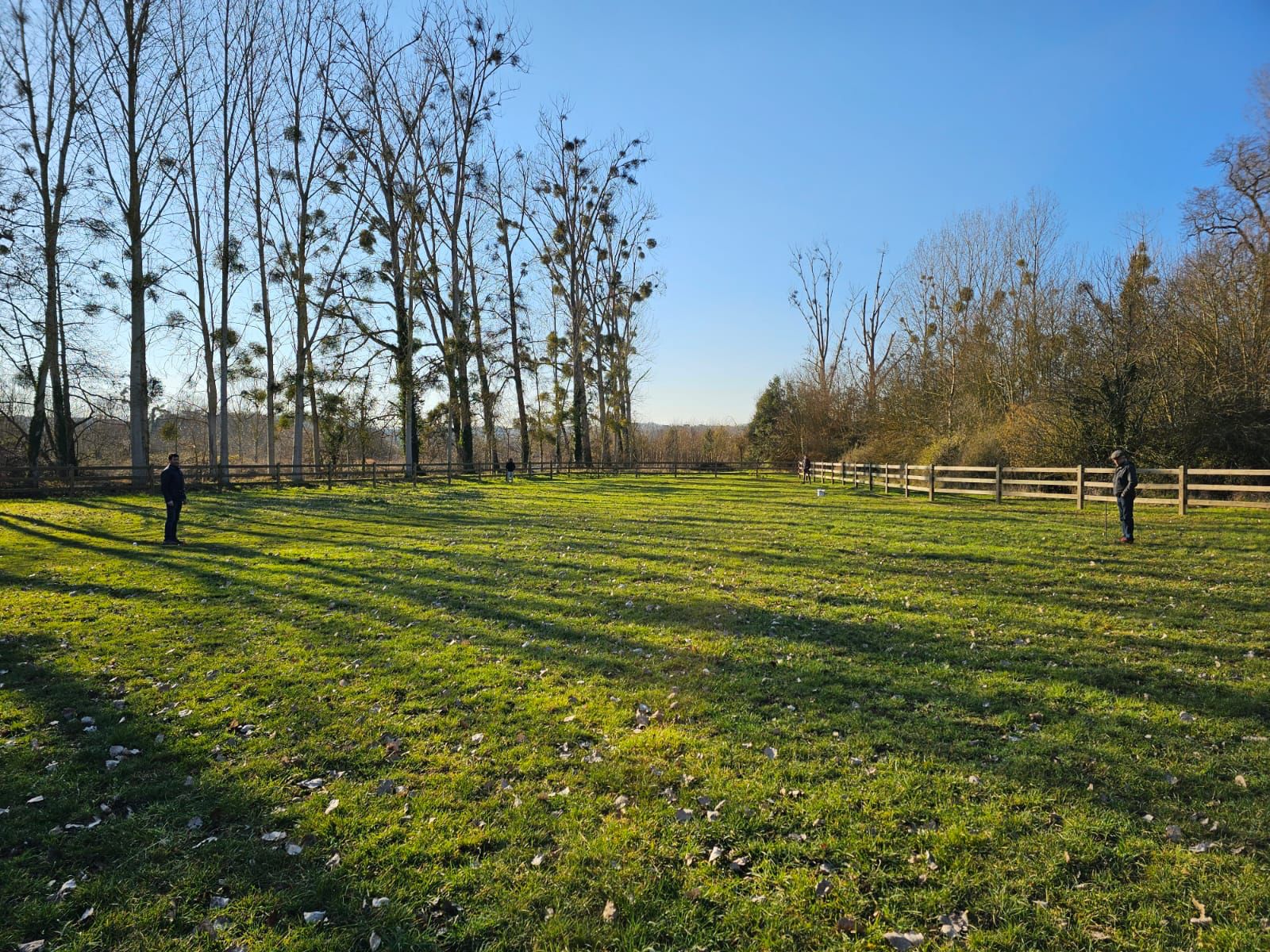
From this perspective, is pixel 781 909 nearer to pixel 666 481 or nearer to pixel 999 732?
pixel 999 732

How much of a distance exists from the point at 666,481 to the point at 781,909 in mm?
34739

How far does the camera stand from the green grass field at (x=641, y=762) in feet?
9.86

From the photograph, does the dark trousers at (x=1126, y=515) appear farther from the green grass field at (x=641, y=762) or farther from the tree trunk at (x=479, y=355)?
the tree trunk at (x=479, y=355)

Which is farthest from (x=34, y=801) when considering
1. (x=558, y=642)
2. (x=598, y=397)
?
(x=598, y=397)

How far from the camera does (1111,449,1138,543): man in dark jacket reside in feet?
39.4

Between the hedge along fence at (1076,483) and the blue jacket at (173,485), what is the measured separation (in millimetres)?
21085

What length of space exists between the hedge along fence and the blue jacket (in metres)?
21.1

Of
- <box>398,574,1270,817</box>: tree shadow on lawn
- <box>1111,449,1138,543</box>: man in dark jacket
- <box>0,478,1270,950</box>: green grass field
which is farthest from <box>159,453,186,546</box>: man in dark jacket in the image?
<box>1111,449,1138,543</box>: man in dark jacket

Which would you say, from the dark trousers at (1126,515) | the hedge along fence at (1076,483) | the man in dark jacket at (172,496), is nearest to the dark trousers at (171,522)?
the man in dark jacket at (172,496)

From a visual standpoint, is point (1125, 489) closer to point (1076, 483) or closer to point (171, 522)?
point (1076, 483)

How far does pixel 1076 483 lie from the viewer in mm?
18266

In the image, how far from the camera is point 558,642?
6988mm

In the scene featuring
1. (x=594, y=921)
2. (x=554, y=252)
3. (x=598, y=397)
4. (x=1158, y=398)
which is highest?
(x=554, y=252)

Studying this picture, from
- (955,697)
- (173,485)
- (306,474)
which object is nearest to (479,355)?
(306,474)
